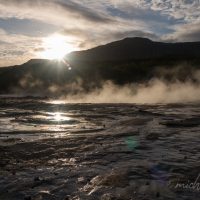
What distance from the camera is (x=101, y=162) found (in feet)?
38.0

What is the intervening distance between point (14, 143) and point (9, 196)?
21.3 feet

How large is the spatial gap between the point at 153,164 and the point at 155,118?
11.9 metres

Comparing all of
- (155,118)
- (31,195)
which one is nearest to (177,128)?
(155,118)

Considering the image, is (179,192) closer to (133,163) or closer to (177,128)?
(133,163)

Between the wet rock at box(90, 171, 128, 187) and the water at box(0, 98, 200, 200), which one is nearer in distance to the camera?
the water at box(0, 98, 200, 200)

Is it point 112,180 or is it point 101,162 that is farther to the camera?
point 101,162

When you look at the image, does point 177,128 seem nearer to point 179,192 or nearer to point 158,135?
point 158,135

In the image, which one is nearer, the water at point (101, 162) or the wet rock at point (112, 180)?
the water at point (101, 162)

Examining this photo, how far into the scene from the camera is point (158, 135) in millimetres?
16219

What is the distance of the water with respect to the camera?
878cm

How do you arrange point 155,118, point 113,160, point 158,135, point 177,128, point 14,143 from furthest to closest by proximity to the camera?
point 155,118
point 177,128
point 158,135
point 14,143
point 113,160

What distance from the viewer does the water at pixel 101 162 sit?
28.8 feet

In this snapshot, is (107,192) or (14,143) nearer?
(107,192)

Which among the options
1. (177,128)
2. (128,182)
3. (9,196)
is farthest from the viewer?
(177,128)
